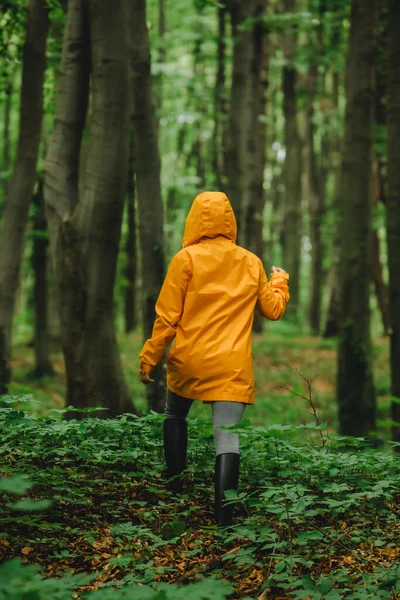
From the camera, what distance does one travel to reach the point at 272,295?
503cm

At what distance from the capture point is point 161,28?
70.7ft

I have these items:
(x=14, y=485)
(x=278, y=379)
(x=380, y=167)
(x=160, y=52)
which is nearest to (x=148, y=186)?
(x=14, y=485)

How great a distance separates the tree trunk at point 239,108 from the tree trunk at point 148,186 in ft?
17.0

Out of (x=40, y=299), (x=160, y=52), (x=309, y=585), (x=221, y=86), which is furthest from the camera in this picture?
(x=160, y=52)

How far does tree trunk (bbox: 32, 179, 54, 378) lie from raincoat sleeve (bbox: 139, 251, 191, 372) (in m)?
10.8

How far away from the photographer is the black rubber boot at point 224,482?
4.56 meters

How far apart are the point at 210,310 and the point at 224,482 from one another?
1.09 m

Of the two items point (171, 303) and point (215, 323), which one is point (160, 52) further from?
point (215, 323)

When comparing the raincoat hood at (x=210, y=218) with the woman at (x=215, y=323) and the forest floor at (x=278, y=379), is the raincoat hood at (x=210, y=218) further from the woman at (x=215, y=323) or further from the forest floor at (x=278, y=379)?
the forest floor at (x=278, y=379)

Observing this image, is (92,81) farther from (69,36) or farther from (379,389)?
(379,389)

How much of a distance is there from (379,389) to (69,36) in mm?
11054

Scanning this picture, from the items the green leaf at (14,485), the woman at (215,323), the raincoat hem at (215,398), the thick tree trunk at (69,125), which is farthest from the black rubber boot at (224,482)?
the thick tree trunk at (69,125)

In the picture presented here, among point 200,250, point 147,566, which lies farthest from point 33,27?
point 147,566

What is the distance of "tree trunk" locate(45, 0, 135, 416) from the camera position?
266 inches
